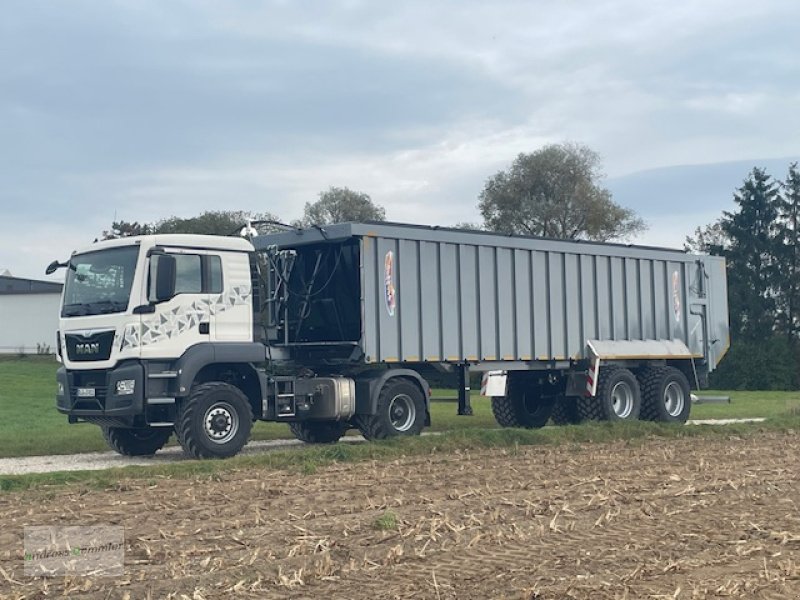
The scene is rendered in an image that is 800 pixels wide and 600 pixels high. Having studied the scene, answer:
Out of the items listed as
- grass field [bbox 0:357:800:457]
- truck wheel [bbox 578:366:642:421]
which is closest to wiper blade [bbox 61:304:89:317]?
grass field [bbox 0:357:800:457]

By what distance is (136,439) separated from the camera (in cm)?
1591

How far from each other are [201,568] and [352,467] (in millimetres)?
5966

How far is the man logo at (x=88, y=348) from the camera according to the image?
14351 millimetres

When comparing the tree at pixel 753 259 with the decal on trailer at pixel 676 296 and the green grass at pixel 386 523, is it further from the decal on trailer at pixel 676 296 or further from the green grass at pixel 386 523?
the green grass at pixel 386 523

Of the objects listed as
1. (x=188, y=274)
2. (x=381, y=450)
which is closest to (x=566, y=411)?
(x=381, y=450)

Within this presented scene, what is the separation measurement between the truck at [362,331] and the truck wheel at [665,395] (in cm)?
4

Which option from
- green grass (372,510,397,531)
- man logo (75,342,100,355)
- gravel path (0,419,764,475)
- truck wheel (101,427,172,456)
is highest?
man logo (75,342,100,355)

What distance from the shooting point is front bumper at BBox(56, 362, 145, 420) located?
14.0m

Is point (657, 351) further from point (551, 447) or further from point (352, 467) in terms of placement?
point (352, 467)

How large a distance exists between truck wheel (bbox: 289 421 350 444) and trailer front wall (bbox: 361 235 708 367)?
1851 mm

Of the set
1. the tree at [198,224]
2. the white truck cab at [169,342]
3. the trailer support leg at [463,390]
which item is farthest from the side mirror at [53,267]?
the tree at [198,224]

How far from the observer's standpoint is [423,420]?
16.8m

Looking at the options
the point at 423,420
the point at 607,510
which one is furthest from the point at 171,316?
the point at 607,510

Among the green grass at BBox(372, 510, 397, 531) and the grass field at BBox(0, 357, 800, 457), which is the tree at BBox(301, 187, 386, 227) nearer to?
the grass field at BBox(0, 357, 800, 457)
